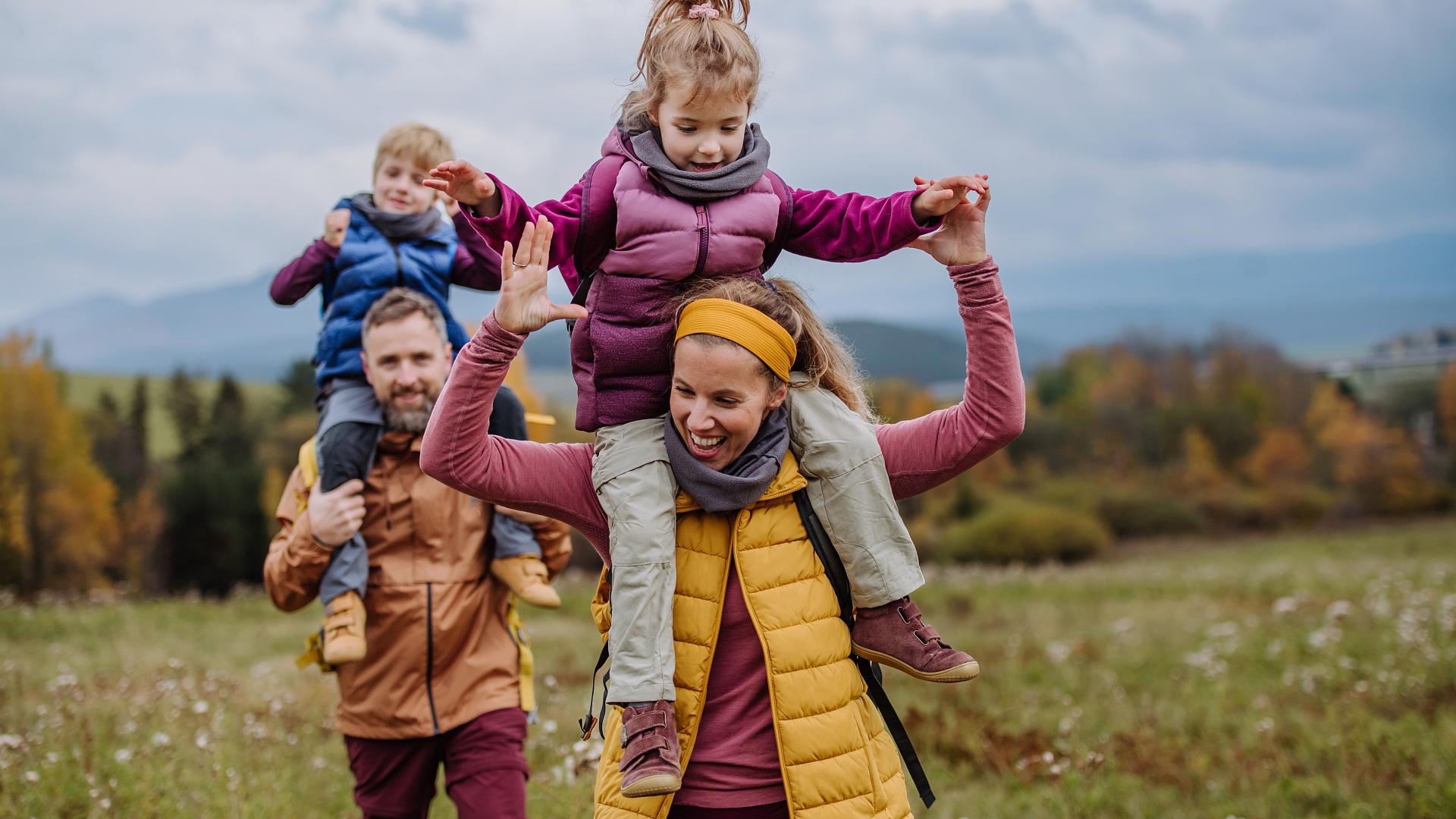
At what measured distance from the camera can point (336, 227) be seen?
521cm

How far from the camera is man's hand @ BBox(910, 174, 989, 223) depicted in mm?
3094

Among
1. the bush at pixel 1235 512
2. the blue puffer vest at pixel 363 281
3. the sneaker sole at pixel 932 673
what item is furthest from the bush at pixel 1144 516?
the sneaker sole at pixel 932 673

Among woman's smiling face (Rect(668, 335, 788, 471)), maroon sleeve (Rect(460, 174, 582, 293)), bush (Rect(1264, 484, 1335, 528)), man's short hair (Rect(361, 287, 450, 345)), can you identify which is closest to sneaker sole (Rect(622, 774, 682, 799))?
woman's smiling face (Rect(668, 335, 788, 471))

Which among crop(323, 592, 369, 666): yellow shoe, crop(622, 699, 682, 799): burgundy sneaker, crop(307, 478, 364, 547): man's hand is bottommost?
crop(323, 592, 369, 666): yellow shoe

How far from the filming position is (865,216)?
333cm

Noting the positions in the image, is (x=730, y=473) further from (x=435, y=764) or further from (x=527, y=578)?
(x=435, y=764)

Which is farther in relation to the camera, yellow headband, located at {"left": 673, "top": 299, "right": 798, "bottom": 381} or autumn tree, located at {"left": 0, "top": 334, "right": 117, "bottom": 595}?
autumn tree, located at {"left": 0, "top": 334, "right": 117, "bottom": 595}

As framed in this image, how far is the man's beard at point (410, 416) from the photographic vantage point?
4621 millimetres

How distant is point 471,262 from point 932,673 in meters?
3.14

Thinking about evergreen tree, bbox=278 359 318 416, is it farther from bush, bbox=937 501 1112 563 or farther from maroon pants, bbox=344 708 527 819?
maroon pants, bbox=344 708 527 819

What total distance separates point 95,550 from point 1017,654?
31.0m

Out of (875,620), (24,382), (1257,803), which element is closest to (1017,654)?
(1257,803)

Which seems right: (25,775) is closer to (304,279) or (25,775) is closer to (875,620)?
(304,279)

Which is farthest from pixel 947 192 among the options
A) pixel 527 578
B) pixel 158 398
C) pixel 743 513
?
pixel 158 398
